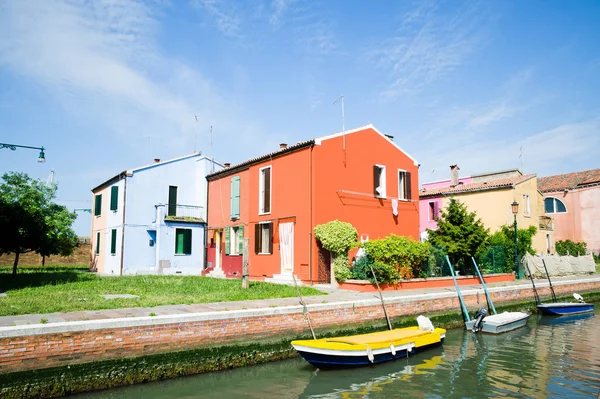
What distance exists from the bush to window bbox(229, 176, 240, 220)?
2372cm

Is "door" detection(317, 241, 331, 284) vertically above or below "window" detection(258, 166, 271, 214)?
below

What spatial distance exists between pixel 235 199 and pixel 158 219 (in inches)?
190

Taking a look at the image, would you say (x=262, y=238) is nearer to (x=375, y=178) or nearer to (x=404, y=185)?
(x=375, y=178)

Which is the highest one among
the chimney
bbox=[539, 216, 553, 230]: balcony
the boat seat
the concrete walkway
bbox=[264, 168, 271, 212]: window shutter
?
the chimney

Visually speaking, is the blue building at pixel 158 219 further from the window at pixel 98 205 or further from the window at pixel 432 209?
the window at pixel 432 209

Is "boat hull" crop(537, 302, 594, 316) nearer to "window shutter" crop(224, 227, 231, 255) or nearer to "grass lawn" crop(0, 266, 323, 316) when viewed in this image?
"grass lawn" crop(0, 266, 323, 316)

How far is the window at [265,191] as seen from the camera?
20.7m

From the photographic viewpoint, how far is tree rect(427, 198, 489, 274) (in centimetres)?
2016

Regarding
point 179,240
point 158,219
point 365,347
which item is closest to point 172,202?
point 158,219

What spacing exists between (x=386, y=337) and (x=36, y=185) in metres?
25.9

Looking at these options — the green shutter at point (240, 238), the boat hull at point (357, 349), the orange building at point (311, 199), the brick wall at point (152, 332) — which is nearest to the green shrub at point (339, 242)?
the orange building at point (311, 199)

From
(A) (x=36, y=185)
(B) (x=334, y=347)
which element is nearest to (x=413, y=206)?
(B) (x=334, y=347)

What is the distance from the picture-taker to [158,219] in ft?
79.8

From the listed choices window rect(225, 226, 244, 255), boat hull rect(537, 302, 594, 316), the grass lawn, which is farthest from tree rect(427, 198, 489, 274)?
window rect(225, 226, 244, 255)
